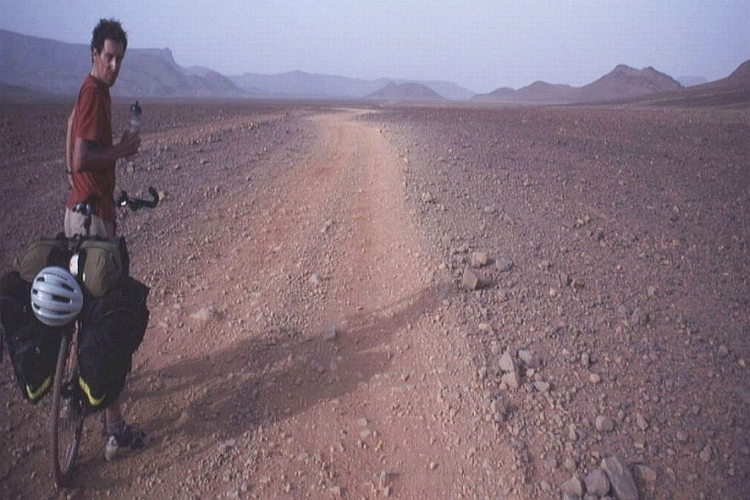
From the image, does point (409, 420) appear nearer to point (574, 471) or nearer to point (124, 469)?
point (574, 471)

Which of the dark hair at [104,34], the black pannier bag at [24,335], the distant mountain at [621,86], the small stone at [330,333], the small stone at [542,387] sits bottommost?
the small stone at [542,387]

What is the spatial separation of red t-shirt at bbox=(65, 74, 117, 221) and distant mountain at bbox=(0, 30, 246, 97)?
440 ft

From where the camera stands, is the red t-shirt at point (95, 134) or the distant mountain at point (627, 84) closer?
the red t-shirt at point (95, 134)

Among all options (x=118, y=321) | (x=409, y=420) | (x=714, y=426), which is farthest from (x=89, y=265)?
(x=714, y=426)

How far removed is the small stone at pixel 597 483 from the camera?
2730 mm

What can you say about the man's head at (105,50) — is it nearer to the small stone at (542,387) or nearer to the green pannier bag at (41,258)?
the green pannier bag at (41,258)

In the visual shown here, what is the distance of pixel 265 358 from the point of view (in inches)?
151

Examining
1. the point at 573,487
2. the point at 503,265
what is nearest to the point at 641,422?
the point at 573,487

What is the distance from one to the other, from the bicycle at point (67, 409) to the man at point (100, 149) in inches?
4.9

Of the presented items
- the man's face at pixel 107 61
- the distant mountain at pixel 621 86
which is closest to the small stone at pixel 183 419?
the man's face at pixel 107 61

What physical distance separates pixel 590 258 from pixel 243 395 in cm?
414

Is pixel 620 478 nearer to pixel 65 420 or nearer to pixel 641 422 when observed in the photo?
pixel 641 422

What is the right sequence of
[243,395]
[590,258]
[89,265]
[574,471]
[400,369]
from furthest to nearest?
[590,258] < [400,369] < [243,395] < [574,471] < [89,265]

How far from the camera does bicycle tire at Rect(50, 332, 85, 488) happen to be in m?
2.62
